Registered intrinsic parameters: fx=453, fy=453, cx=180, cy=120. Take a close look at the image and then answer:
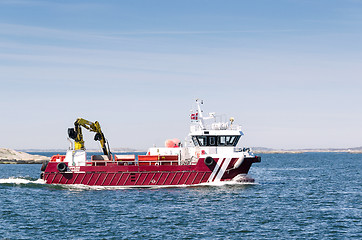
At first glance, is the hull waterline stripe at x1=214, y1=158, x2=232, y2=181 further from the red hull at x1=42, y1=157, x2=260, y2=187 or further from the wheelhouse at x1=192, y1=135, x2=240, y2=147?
the wheelhouse at x1=192, y1=135, x2=240, y2=147

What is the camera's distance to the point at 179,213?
2859 centimetres

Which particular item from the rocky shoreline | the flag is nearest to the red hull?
the flag

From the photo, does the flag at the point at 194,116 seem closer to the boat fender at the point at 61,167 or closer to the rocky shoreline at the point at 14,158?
the boat fender at the point at 61,167

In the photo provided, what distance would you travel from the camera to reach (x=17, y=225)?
25.7 meters

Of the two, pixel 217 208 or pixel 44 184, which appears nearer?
pixel 217 208

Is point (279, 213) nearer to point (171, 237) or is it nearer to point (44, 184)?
point (171, 237)

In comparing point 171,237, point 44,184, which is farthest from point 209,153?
point 171,237

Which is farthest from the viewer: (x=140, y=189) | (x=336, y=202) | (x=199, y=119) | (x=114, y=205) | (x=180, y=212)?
(x=199, y=119)

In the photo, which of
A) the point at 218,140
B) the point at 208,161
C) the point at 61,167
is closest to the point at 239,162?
the point at 208,161

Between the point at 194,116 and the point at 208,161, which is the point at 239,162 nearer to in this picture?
the point at 208,161

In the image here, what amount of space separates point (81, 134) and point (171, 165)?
359 inches

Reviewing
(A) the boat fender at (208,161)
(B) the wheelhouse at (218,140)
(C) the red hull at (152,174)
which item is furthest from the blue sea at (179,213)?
(B) the wheelhouse at (218,140)

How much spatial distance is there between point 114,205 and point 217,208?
7094mm

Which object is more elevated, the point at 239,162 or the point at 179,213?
the point at 239,162
